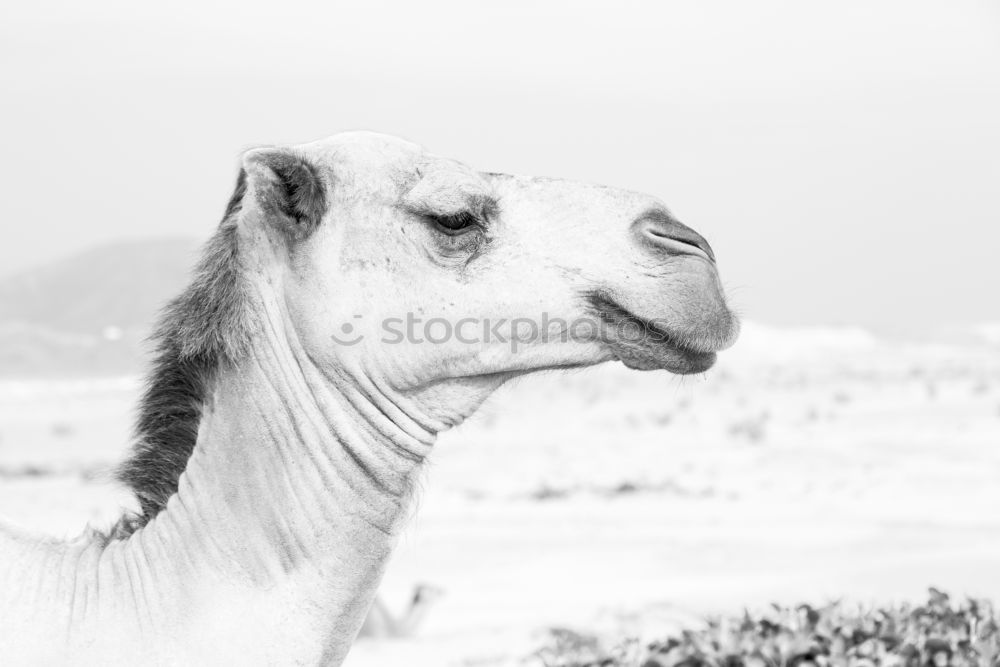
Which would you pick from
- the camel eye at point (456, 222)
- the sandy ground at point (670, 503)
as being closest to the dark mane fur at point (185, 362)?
the sandy ground at point (670, 503)

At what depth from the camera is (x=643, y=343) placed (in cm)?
297

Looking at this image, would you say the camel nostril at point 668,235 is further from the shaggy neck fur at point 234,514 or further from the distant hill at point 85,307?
the distant hill at point 85,307

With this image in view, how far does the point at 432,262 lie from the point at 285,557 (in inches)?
30.4

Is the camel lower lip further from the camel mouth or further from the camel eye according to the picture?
the camel eye

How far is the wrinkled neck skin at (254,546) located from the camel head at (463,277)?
4.0 inches

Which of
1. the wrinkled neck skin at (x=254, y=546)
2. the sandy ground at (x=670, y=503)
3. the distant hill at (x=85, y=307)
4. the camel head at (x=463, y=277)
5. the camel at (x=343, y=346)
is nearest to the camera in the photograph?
the wrinkled neck skin at (x=254, y=546)

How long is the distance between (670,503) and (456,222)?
1048 cm

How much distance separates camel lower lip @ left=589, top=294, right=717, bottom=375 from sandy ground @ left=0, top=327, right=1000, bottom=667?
0.83 ft

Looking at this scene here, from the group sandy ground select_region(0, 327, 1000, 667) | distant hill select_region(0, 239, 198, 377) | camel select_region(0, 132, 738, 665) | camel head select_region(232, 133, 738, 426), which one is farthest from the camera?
distant hill select_region(0, 239, 198, 377)

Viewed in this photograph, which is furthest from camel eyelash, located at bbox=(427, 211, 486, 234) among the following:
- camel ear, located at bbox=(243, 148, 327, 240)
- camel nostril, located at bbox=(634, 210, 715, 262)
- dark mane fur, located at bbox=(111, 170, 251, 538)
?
dark mane fur, located at bbox=(111, 170, 251, 538)

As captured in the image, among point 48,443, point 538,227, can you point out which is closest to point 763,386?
point 48,443

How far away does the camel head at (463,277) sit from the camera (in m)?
2.90

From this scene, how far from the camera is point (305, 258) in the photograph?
2.91 metres

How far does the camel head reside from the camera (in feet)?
9.51
